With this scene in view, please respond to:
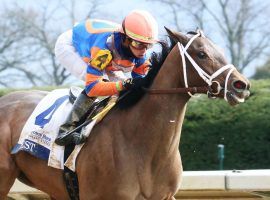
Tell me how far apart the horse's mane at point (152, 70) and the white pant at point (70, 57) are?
581 mm

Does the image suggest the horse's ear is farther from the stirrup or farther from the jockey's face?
the stirrup

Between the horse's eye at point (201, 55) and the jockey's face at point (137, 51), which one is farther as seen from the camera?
the jockey's face at point (137, 51)

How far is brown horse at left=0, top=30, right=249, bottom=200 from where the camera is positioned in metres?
4.63

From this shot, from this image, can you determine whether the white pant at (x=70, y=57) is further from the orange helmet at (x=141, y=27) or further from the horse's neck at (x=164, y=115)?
the horse's neck at (x=164, y=115)

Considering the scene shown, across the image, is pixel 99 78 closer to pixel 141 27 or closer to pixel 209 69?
pixel 141 27

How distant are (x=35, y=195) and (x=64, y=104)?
159 cm

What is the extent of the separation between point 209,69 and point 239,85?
24 cm

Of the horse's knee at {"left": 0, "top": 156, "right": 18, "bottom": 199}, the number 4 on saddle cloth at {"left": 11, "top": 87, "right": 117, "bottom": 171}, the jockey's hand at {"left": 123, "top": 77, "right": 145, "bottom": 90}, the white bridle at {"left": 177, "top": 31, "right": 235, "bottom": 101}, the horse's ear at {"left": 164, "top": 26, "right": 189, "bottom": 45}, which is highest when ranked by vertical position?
the horse's ear at {"left": 164, "top": 26, "right": 189, "bottom": 45}

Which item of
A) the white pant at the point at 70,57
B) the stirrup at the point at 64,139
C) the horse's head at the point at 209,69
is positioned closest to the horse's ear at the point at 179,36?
the horse's head at the point at 209,69

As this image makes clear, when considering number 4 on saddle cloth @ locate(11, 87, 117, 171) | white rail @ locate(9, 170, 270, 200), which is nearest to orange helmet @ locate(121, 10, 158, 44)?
number 4 on saddle cloth @ locate(11, 87, 117, 171)

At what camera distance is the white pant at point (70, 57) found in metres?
5.45

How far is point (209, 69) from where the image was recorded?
15.0ft

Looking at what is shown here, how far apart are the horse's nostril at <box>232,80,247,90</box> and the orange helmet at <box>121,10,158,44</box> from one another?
70 centimetres

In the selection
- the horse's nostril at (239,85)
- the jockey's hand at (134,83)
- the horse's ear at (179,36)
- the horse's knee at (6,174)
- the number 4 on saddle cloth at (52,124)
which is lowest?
the horse's knee at (6,174)
